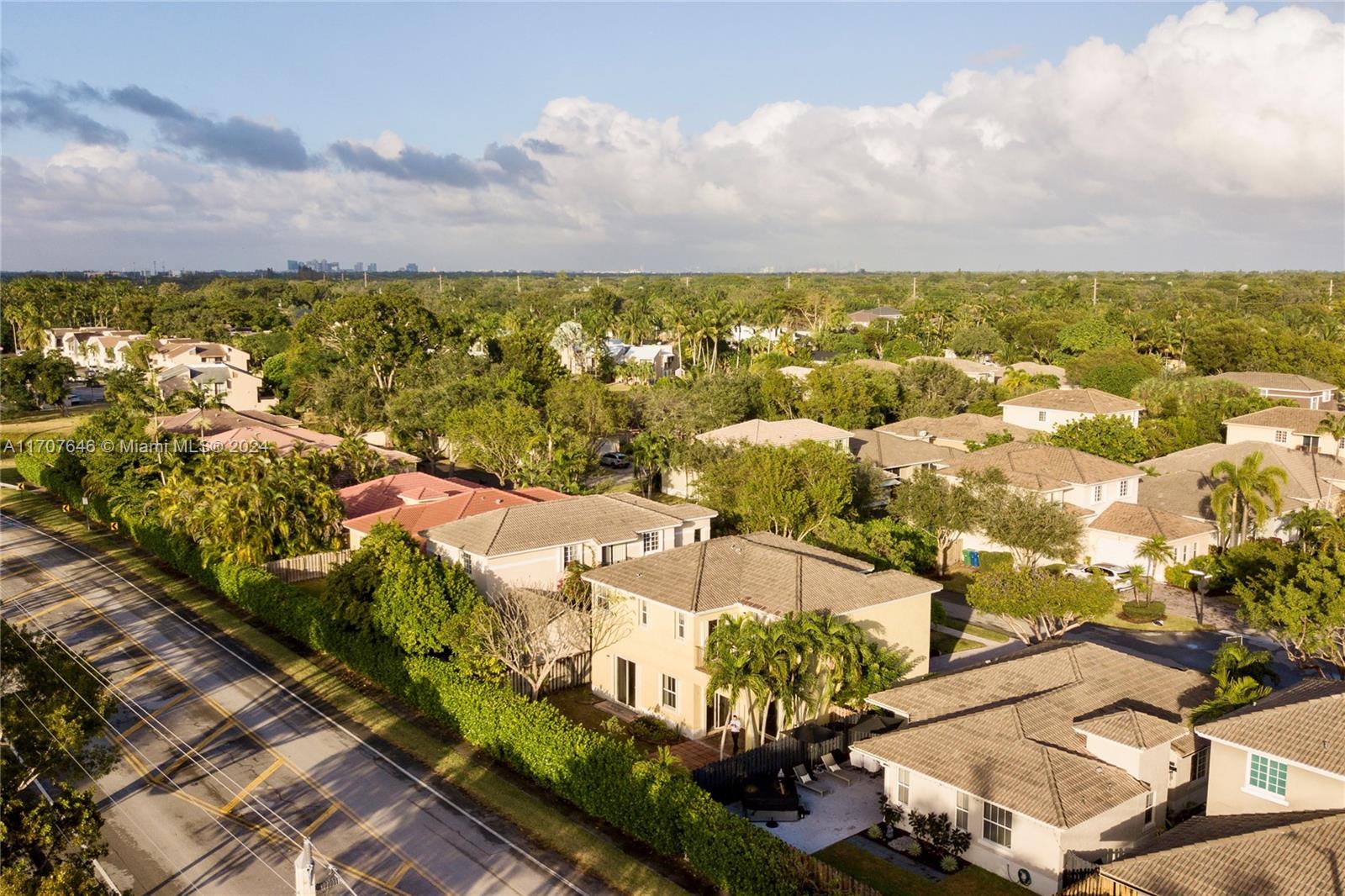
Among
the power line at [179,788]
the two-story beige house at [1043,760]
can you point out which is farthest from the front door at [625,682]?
the power line at [179,788]

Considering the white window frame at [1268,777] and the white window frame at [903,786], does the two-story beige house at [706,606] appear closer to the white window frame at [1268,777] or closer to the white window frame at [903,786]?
the white window frame at [903,786]

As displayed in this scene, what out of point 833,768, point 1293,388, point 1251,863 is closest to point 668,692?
point 833,768

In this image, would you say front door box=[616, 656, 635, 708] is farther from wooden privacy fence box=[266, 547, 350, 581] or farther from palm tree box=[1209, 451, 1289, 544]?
palm tree box=[1209, 451, 1289, 544]

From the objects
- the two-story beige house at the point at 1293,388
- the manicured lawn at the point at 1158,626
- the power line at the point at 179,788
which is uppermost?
the two-story beige house at the point at 1293,388

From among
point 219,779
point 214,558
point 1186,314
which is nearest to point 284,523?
point 214,558

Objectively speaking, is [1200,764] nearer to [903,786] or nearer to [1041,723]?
[1041,723]

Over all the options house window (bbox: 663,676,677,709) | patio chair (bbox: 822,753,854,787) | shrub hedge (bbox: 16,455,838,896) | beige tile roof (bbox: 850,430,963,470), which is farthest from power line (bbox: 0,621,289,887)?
beige tile roof (bbox: 850,430,963,470)
